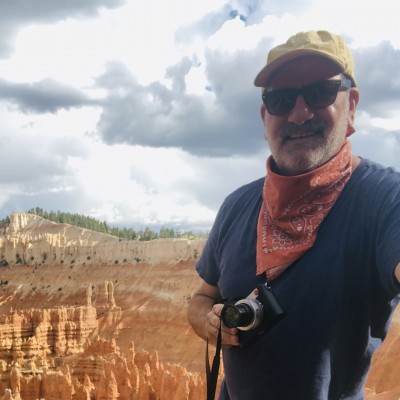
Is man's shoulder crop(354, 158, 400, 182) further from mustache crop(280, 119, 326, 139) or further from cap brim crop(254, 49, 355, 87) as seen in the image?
cap brim crop(254, 49, 355, 87)

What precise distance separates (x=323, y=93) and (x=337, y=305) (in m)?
0.77

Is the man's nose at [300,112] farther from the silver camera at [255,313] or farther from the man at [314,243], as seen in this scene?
the silver camera at [255,313]

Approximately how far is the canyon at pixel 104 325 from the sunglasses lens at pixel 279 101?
705 centimetres

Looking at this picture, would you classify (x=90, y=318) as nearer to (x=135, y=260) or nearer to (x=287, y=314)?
(x=135, y=260)

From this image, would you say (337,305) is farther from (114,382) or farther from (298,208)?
(114,382)

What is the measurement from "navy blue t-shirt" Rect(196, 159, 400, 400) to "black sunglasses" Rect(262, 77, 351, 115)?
290 mm

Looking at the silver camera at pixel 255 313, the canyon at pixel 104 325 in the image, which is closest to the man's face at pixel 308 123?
the silver camera at pixel 255 313

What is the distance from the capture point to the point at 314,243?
206 cm

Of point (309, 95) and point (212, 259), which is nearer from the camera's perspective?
point (309, 95)

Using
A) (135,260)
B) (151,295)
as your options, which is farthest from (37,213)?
(151,295)

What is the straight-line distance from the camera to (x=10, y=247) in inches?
2210

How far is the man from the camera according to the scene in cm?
197

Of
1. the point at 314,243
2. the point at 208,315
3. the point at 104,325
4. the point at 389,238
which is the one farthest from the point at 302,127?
the point at 104,325

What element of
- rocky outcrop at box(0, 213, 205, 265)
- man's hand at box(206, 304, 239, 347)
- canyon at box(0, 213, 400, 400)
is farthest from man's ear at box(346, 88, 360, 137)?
rocky outcrop at box(0, 213, 205, 265)
